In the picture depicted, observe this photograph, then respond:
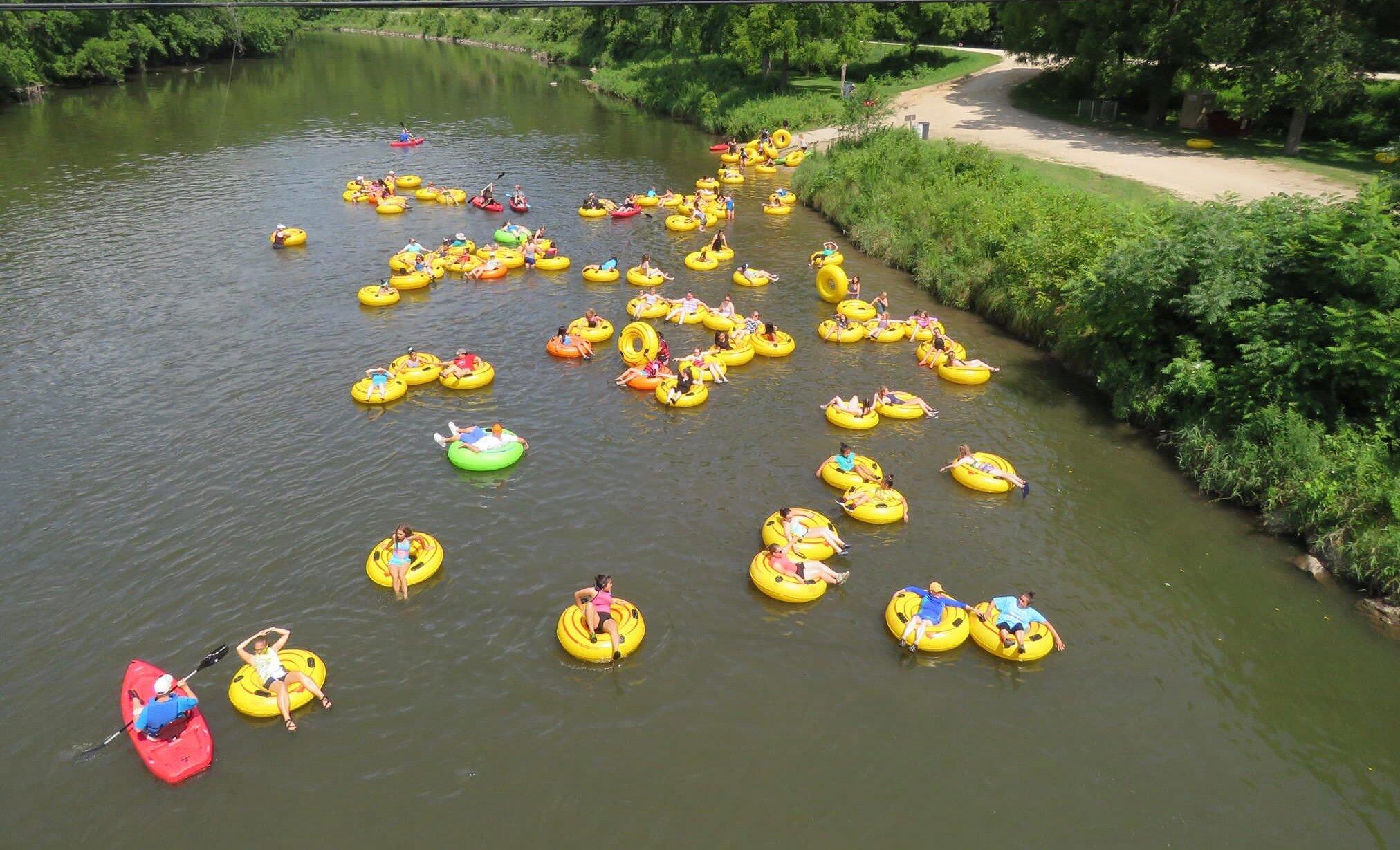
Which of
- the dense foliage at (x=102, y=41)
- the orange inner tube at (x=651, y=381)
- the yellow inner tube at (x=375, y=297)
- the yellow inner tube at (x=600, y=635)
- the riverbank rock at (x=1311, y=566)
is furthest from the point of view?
the dense foliage at (x=102, y=41)

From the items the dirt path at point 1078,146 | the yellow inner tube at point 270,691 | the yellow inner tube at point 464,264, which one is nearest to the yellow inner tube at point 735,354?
the yellow inner tube at point 464,264

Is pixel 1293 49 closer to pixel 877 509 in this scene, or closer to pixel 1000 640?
pixel 877 509

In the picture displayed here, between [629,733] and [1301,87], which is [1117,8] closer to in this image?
[1301,87]

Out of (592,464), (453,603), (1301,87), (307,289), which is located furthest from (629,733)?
(1301,87)

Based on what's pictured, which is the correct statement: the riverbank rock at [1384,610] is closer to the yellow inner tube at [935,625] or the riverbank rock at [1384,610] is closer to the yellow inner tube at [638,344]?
the yellow inner tube at [935,625]

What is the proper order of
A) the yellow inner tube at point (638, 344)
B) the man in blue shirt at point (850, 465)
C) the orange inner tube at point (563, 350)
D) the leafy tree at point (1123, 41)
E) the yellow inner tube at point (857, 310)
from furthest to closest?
the leafy tree at point (1123, 41) < the yellow inner tube at point (857, 310) < the orange inner tube at point (563, 350) < the yellow inner tube at point (638, 344) < the man in blue shirt at point (850, 465)
